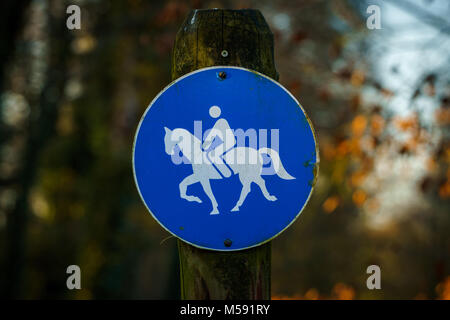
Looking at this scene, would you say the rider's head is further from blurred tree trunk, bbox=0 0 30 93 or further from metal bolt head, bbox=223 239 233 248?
blurred tree trunk, bbox=0 0 30 93

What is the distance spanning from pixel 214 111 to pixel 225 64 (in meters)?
0.19

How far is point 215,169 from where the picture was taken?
1723 mm

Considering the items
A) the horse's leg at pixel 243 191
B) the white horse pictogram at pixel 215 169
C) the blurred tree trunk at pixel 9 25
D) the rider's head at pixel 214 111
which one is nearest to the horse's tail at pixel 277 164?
the white horse pictogram at pixel 215 169

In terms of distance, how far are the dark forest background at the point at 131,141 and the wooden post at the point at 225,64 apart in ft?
0.64

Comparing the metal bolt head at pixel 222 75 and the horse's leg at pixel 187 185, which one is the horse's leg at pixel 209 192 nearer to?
the horse's leg at pixel 187 185

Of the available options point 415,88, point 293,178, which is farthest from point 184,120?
point 415,88

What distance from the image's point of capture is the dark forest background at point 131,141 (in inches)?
180

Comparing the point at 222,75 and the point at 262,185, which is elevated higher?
the point at 222,75

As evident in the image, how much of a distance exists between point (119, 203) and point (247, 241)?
24.3 ft

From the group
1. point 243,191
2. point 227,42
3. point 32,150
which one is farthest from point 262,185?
point 32,150

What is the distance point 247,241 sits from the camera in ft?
5.71

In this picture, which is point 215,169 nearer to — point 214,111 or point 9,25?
point 214,111

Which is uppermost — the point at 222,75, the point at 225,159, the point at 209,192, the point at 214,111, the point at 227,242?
the point at 222,75

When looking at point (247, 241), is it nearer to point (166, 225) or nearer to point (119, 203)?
point (166, 225)
